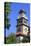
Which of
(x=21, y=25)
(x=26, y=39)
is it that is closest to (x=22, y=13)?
(x=21, y=25)

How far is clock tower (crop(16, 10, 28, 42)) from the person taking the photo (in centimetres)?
109

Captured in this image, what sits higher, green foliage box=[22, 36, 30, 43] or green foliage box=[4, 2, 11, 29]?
green foliage box=[4, 2, 11, 29]

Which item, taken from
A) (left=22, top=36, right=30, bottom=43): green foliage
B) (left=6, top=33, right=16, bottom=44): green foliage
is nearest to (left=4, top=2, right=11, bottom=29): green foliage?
(left=6, top=33, right=16, bottom=44): green foliage

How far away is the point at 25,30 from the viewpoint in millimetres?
1104

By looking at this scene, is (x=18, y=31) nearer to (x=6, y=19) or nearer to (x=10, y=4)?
(x=6, y=19)

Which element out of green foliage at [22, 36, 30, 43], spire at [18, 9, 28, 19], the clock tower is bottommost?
green foliage at [22, 36, 30, 43]

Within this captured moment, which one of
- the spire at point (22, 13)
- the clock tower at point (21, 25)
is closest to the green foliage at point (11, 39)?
the clock tower at point (21, 25)

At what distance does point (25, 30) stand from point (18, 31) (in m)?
0.07

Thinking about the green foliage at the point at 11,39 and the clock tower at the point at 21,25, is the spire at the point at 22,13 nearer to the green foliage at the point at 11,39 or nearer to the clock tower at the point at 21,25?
the clock tower at the point at 21,25

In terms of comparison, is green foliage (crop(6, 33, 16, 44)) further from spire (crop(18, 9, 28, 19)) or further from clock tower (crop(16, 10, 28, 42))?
spire (crop(18, 9, 28, 19))

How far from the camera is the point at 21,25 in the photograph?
1.10 metres

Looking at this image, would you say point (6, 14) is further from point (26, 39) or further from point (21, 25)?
point (26, 39)

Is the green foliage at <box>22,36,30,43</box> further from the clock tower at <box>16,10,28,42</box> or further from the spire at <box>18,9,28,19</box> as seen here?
the spire at <box>18,9,28,19</box>

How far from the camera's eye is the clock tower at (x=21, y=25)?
3.58 feet
